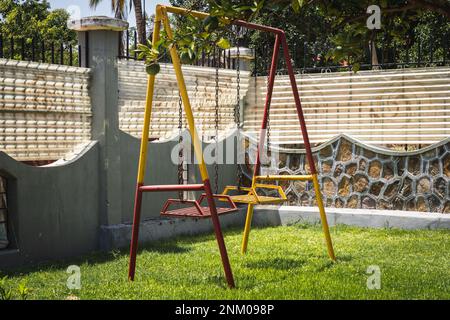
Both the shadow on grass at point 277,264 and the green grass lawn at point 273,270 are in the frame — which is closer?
the green grass lawn at point 273,270

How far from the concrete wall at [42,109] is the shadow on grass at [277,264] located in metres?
2.87

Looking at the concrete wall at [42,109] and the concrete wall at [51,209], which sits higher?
the concrete wall at [42,109]

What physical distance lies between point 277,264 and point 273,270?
42 centimetres

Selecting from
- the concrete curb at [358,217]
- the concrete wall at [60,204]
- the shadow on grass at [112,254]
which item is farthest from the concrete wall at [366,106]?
the concrete wall at [60,204]

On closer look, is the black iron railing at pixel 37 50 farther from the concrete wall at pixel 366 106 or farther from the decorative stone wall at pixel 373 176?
the decorative stone wall at pixel 373 176

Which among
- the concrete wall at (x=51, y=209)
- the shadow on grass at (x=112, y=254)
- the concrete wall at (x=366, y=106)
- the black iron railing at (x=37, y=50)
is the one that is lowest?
the shadow on grass at (x=112, y=254)

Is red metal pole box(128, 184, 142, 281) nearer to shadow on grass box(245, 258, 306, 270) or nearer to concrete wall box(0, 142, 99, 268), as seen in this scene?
shadow on grass box(245, 258, 306, 270)

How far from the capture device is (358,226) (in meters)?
10.9

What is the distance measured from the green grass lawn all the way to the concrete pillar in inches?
34.3

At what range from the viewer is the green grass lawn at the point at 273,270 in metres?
6.44

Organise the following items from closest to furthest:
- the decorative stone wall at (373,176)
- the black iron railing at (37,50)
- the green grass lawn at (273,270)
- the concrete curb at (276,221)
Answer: the green grass lawn at (273,270) → the black iron railing at (37,50) → the concrete curb at (276,221) → the decorative stone wall at (373,176)

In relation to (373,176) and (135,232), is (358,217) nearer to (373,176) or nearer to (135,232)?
(373,176)

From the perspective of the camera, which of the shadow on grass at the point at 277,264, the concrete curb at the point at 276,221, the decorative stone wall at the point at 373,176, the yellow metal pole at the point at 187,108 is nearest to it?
the yellow metal pole at the point at 187,108

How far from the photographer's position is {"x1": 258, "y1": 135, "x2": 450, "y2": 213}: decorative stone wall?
10.6 meters
